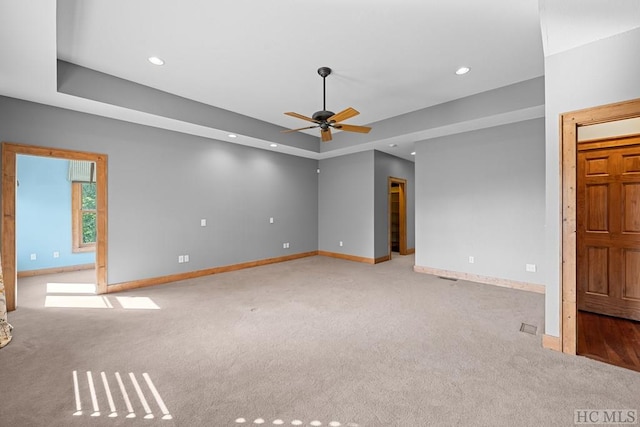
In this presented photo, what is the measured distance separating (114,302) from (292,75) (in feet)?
12.6

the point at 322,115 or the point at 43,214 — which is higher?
the point at 322,115

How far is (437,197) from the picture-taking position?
17.7ft

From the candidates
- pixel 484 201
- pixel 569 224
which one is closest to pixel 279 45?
pixel 569 224

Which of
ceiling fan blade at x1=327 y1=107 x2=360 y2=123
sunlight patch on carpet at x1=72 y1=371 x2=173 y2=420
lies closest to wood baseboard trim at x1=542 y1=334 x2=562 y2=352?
ceiling fan blade at x1=327 y1=107 x2=360 y2=123

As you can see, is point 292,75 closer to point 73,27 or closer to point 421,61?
point 421,61

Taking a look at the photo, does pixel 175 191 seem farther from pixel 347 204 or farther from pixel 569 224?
pixel 569 224

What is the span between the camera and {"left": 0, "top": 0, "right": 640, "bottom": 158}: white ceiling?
A: 2.44 m

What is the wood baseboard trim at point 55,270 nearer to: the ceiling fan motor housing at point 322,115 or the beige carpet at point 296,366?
the beige carpet at point 296,366

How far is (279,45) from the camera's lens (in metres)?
3.04

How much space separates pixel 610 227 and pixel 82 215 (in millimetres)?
8835

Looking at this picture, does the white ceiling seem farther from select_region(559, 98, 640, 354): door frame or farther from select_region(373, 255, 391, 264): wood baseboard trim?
select_region(373, 255, 391, 264): wood baseboard trim

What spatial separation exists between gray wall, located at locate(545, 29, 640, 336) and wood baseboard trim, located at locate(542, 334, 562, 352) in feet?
0.14

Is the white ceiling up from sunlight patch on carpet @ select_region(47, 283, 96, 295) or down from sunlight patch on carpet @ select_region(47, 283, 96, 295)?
up

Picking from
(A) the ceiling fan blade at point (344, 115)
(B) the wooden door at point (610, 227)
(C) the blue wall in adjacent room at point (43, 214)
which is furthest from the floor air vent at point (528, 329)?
(C) the blue wall in adjacent room at point (43, 214)
